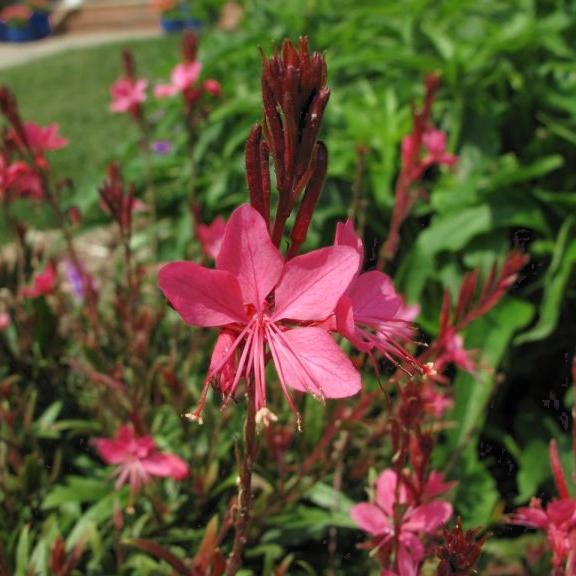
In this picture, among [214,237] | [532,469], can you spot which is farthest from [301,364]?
[532,469]

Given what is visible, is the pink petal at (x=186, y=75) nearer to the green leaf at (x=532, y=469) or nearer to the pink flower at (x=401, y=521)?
the pink flower at (x=401, y=521)

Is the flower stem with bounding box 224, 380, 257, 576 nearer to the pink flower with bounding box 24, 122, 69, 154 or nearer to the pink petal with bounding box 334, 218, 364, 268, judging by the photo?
the pink petal with bounding box 334, 218, 364, 268

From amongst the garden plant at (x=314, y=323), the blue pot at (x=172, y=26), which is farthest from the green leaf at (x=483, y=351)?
the blue pot at (x=172, y=26)

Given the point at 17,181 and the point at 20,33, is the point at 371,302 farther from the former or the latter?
the point at 20,33

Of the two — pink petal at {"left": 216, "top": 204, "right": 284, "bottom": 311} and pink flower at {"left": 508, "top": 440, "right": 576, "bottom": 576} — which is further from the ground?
pink petal at {"left": 216, "top": 204, "right": 284, "bottom": 311}

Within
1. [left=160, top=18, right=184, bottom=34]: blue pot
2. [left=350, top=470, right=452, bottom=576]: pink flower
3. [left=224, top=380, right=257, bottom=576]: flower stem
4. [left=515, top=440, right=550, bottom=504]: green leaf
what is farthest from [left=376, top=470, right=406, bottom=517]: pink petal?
[left=160, top=18, right=184, bottom=34]: blue pot
